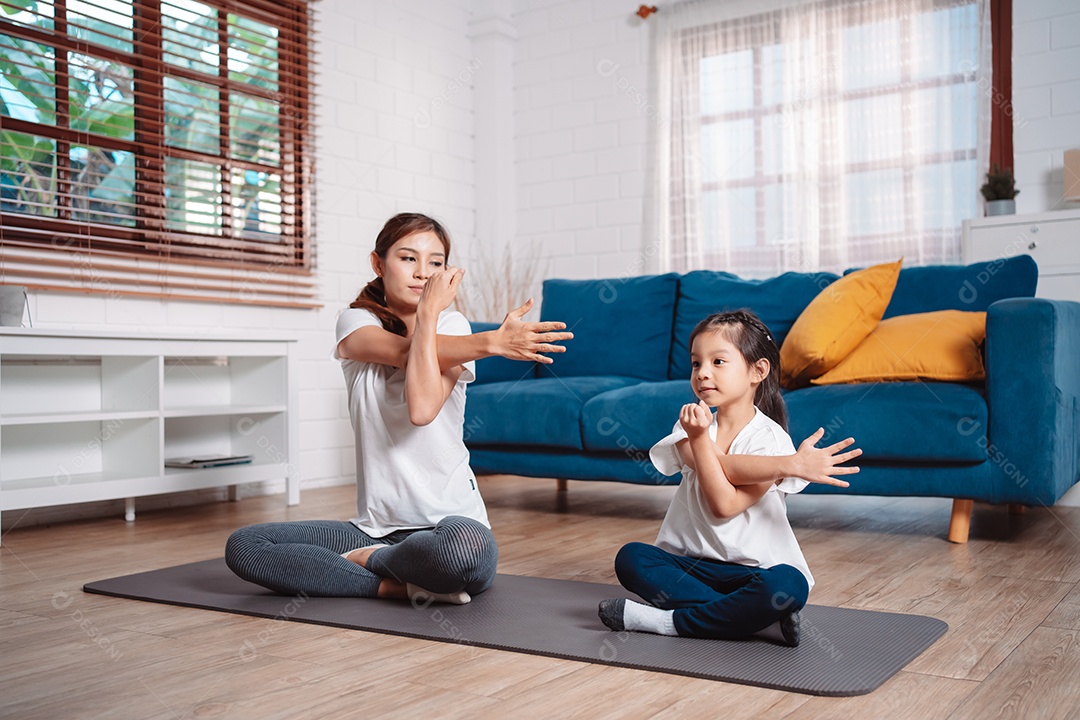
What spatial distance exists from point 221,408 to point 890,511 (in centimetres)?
240

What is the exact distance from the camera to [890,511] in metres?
3.37

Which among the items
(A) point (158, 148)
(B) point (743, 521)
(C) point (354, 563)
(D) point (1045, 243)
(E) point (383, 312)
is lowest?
(C) point (354, 563)

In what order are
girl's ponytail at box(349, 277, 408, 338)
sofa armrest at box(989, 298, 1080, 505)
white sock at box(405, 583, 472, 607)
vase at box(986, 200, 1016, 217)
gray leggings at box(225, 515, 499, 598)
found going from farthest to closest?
vase at box(986, 200, 1016, 217) < sofa armrest at box(989, 298, 1080, 505) < girl's ponytail at box(349, 277, 408, 338) < white sock at box(405, 583, 472, 607) < gray leggings at box(225, 515, 499, 598)

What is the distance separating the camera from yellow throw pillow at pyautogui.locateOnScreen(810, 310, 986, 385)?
2748mm

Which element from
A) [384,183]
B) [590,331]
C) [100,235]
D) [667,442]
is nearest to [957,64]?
[590,331]

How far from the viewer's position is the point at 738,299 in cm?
358

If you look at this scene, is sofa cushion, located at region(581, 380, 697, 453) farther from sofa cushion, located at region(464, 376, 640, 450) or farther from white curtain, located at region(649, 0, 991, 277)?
white curtain, located at region(649, 0, 991, 277)

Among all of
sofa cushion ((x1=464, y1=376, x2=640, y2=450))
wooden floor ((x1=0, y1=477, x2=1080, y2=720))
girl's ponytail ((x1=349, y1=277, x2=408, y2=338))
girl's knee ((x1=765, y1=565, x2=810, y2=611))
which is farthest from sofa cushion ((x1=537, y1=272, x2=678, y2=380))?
girl's knee ((x1=765, y1=565, x2=810, y2=611))

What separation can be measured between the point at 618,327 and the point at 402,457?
1884 millimetres

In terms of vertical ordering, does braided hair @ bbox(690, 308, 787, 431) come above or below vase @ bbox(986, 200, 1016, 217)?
below

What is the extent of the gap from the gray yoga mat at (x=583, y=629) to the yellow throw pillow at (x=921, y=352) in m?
1.10

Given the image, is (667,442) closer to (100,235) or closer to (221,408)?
(221,408)

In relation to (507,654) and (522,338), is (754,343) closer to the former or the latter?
(522,338)

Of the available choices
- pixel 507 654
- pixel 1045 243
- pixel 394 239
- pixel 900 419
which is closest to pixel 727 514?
pixel 507 654
